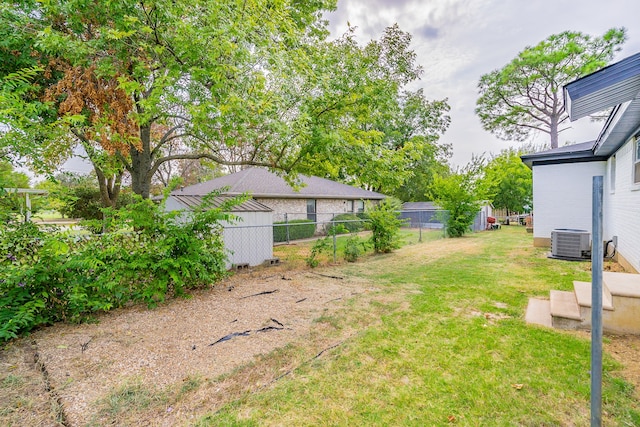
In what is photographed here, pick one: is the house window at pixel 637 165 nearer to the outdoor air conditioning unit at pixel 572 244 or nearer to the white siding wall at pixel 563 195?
the outdoor air conditioning unit at pixel 572 244

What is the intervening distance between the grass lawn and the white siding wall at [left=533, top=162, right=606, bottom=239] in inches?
249

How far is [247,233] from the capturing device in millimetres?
8242

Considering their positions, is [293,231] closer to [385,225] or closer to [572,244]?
[385,225]

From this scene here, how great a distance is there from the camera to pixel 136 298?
457 cm

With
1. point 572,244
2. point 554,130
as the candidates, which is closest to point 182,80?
point 572,244

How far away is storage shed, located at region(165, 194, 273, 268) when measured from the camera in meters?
7.82

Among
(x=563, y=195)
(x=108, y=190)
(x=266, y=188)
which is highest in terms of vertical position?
(x=266, y=188)

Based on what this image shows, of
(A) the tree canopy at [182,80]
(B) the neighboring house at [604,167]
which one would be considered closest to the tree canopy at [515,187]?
(B) the neighboring house at [604,167]

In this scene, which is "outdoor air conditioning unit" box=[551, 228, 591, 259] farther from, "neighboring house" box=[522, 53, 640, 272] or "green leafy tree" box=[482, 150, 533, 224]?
"green leafy tree" box=[482, 150, 533, 224]

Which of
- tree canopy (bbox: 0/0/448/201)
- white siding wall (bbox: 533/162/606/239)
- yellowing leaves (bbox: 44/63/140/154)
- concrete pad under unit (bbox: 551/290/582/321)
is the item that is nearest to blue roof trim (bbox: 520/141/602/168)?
white siding wall (bbox: 533/162/606/239)

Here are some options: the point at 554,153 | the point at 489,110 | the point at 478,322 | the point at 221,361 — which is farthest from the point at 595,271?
the point at 489,110

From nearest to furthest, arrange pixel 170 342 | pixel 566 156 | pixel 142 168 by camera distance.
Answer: pixel 170 342 < pixel 142 168 < pixel 566 156

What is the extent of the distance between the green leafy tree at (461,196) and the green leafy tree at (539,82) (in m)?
13.1

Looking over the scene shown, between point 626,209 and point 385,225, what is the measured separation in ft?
18.1
